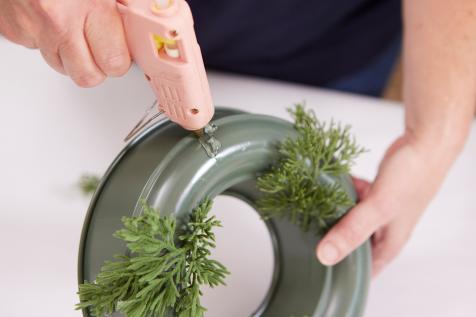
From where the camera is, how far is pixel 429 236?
819mm

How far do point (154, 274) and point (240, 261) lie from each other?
332 millimetres

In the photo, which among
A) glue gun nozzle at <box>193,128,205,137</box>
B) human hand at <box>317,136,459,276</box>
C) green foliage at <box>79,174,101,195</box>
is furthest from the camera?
green foliage at <box>79,174,101,195</box>

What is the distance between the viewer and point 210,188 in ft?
1.60

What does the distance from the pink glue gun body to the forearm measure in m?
0.34

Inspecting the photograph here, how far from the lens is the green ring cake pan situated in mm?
462

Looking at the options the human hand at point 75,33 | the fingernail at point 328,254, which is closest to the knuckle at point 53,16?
the human hand at point 75,33

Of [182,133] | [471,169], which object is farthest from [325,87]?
[182,133]

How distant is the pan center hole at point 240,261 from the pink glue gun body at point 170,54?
0.28 metres

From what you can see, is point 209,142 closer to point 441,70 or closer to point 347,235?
point 347,235

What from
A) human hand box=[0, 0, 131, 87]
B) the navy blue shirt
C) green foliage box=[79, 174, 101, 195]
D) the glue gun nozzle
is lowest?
the glue gun nozzle

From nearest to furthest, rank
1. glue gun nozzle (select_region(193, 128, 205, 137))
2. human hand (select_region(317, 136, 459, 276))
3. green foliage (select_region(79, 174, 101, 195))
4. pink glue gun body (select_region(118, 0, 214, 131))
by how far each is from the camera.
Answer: pink glue gun body (select_region(118, 0, 214, 131)) < glue gun nozzle (select_region(193, 128, 205, 137)) < human hand (select_region(317, 136, 459, 276)) < green foliage (select_region(79, 174, 101, 195))

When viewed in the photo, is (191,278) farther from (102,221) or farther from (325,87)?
(325,87)

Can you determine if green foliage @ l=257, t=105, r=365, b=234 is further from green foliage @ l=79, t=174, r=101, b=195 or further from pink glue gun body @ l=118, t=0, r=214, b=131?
green foliage @ l=79, t=174, r=101, b=195

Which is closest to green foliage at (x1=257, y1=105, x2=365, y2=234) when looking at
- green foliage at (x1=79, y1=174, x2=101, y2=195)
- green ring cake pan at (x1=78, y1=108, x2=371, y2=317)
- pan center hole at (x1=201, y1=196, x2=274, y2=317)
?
green ring cake pan at (x1=78, y1=108, x2=371, y2=317)
